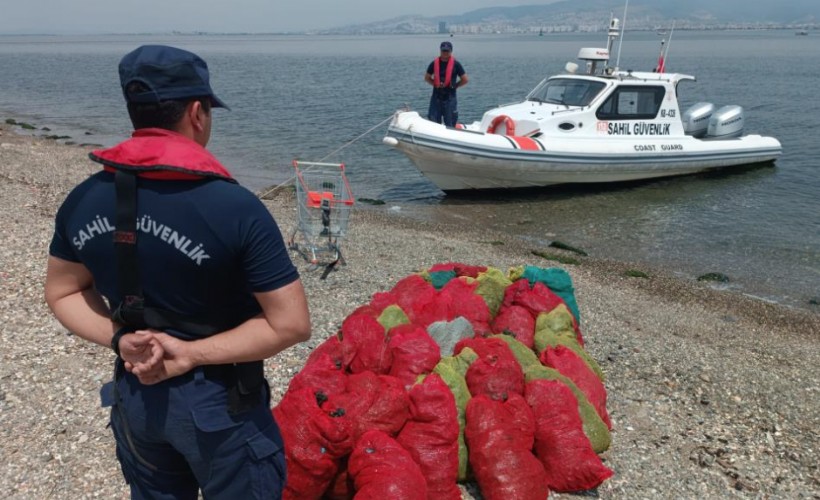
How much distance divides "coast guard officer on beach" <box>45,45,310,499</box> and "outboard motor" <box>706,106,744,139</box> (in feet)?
55.0

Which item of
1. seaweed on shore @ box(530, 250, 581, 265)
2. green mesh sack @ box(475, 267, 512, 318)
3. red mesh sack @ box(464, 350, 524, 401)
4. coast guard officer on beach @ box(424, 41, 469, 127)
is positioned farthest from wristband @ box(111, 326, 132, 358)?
coast guard officer on beach @ box(424, 41, 469, 127)

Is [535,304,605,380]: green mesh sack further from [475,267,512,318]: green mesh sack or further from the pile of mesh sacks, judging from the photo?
[475,267,512,318]: green mesh sack

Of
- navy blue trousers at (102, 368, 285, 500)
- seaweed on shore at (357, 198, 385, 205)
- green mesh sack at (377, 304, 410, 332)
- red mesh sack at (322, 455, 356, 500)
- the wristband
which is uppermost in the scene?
the wristband

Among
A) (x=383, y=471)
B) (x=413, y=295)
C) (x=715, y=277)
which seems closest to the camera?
(x=383, y=471)

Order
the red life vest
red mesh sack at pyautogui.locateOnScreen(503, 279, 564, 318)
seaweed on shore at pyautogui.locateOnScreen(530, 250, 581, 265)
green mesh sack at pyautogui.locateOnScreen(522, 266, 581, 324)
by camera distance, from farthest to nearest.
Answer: the red life vest < seaweed on shore at pyautogui.locateOnScreen(530, 250, 581, 265) < green mesh sack at pyautogui.locateOnScreen(522, 266, 581, 324) < red mesh sack at pyautogui.locateOnScreen(503, 279, 564, 318)

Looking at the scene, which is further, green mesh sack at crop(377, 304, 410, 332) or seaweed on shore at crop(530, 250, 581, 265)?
seaweed on shore at crop(530, 250, 581, 265)

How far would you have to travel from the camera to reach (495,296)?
5266mm

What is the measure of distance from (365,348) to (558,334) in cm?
166

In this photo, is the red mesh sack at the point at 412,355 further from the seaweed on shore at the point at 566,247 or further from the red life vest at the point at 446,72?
the red life vest at the point at 446,72

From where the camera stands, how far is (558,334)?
4887 mm

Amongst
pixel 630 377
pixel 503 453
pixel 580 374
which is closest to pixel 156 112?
pixel 503 453

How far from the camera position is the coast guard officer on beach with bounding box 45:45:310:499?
5.64 feet

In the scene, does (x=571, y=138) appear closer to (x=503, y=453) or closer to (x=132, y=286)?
(x=503, y=453)

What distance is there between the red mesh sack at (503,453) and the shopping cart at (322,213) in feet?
13.7
